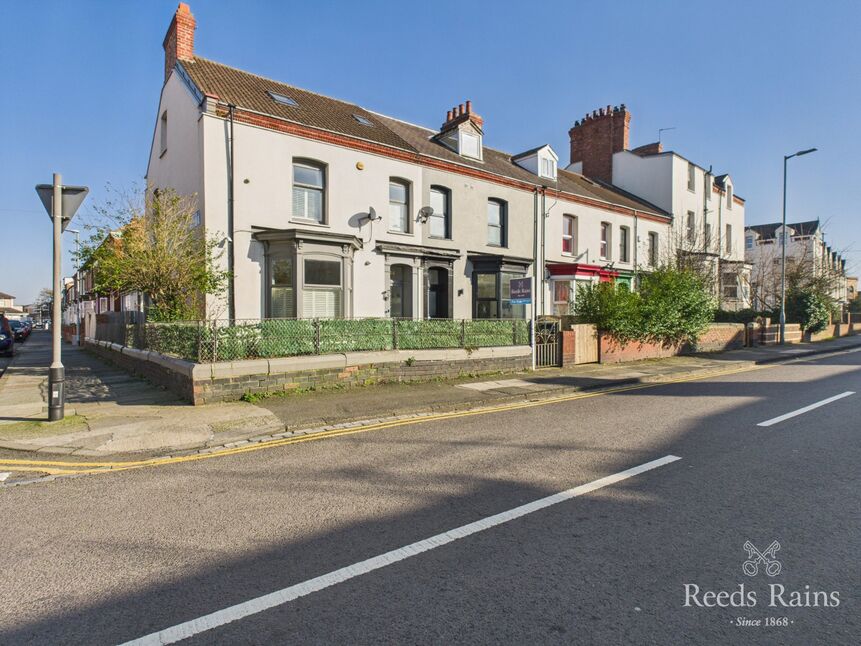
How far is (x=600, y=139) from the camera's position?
31156 mm

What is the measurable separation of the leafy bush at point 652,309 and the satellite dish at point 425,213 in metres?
6.10

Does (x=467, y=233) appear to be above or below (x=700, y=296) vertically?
above

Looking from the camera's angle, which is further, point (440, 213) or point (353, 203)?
point (440, 213)

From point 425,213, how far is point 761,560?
590 inches

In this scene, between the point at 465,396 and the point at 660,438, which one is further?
the point at 465,396

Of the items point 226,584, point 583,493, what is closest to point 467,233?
point 583,493

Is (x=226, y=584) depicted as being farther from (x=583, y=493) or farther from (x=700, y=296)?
(x=700, y=296)

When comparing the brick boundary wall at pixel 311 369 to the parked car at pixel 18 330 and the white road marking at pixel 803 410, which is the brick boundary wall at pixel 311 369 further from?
the parked car at pixel 18 330

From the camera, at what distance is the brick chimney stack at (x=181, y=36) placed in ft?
51.8

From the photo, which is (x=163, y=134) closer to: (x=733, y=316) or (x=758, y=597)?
(x=758, y=597)

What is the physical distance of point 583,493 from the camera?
4578 mm

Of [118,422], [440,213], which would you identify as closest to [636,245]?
[440,213]

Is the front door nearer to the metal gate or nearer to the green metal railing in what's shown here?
the metal gate

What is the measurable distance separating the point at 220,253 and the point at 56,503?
9.56 meters
